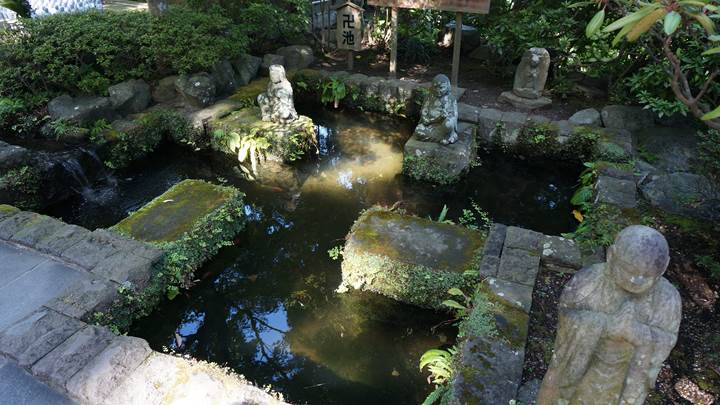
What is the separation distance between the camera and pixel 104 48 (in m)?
9.17

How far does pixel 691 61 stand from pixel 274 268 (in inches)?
276

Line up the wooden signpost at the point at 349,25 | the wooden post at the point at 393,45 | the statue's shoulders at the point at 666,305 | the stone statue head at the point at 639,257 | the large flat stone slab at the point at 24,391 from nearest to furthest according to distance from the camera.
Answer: the stone statue head at the point at 639,257 < the statue's shoulders at the point at 666,305 < the large flat stone slab at the point at 24,391 < the wooden post at the point at 393,45 < the wooden signpost at the point at 349,25

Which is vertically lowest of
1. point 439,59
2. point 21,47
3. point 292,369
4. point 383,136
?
point 292,369

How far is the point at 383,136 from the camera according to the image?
32.8 feet

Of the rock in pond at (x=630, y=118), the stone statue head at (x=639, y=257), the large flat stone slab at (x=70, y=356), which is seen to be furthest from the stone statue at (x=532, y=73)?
the large flat stone slab at (x=70, y=356)

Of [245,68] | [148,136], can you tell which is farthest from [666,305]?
[245,68]

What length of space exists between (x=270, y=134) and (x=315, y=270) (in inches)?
132

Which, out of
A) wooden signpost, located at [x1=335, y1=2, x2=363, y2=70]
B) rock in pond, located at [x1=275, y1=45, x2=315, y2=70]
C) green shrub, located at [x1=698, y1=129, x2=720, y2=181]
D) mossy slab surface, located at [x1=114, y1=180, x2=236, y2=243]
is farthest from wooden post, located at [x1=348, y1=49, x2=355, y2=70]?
green shrub, located at [x1=698, y1=129, x2=720, y2=181]

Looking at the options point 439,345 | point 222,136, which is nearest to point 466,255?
point 439,345

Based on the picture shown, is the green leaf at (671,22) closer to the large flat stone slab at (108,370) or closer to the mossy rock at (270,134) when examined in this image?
the large flat stone slab at (108,370)

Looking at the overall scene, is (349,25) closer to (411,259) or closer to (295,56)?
(295,56)

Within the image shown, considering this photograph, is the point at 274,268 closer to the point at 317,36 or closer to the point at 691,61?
the point at 691,61

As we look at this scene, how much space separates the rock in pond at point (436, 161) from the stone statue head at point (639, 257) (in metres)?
5.99

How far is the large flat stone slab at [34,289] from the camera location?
5098 millimetres
